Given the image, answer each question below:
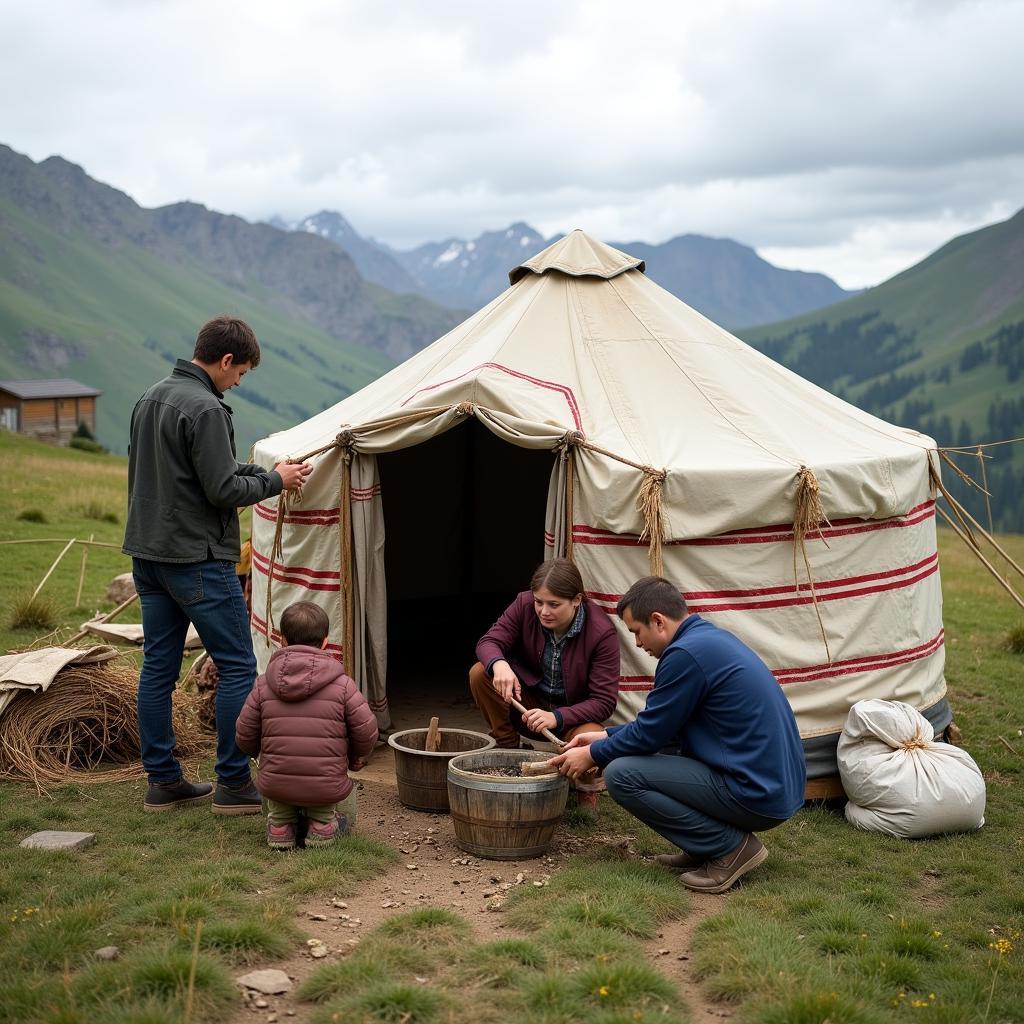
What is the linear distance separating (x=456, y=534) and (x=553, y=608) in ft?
15.1

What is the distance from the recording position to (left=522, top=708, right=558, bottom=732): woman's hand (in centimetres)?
457

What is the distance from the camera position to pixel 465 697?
727 centimetres

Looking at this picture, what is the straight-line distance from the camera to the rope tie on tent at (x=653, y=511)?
5137mm


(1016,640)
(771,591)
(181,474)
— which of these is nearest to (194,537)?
(181,474)

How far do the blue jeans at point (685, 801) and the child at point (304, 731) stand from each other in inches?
39.2

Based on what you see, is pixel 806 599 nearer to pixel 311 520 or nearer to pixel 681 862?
pixel 681 862

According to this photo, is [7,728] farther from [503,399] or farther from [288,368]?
[288,368]

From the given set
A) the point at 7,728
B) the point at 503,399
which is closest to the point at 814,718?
the point at 503,399

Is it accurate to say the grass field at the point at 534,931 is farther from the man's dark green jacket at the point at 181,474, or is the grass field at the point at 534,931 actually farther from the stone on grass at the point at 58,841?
the man's dark green jacket at the point at 181,474

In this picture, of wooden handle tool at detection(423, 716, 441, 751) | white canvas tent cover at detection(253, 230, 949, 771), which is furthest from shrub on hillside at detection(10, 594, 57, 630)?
wooden handle tool at detection(423, 716, 441, 751)

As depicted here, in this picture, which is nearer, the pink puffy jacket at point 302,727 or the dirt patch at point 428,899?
the dirt patch at point 428,899

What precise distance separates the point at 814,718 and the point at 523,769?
1.75 metres

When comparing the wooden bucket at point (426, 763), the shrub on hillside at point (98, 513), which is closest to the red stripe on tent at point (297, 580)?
the wooden bucket at point (426, 763)

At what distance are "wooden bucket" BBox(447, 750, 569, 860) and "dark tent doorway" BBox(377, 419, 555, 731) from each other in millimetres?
3903
